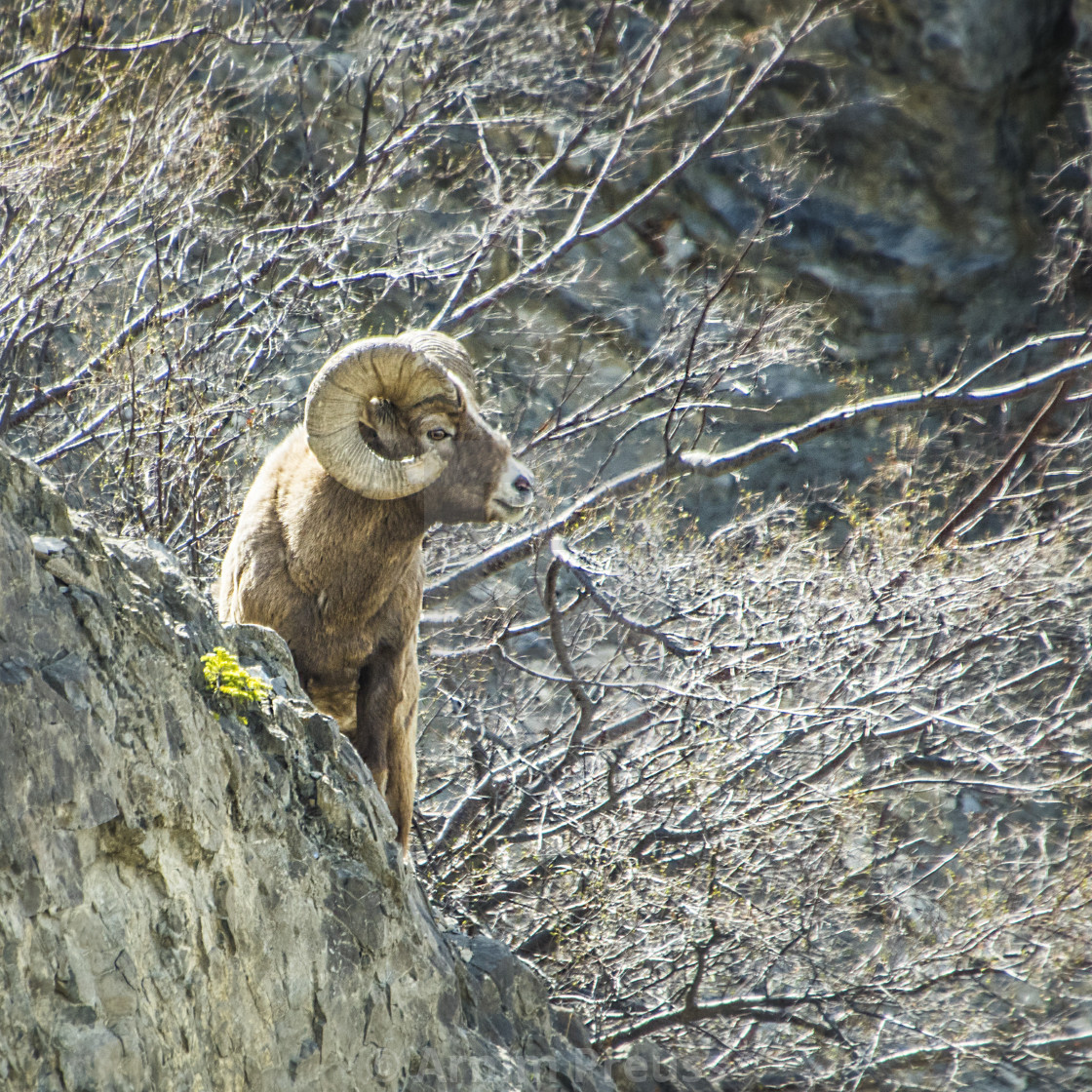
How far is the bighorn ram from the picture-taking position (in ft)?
14.2

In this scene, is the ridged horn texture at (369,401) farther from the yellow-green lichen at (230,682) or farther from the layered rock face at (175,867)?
the yellow-green lichen at (230,682)

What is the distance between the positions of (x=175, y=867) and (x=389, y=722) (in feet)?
5.74

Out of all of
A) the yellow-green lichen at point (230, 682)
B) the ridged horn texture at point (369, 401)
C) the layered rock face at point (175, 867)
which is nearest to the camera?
the layered rock face at point (175, 867)

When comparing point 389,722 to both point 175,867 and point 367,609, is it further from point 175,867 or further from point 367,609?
point 175,867

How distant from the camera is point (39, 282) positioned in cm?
758

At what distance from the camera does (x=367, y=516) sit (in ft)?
14.4

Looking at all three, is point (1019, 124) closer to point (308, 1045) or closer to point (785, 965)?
point (785, 965)

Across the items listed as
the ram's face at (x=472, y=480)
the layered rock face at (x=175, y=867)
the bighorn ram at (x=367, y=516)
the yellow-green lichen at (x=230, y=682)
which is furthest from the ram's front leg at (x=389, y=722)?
the yellow-green lichen at (x=230, y=682)

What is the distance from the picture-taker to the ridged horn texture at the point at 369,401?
428 cm

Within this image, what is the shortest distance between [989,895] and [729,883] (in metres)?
2.34

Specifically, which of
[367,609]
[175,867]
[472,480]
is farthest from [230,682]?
[472,480]

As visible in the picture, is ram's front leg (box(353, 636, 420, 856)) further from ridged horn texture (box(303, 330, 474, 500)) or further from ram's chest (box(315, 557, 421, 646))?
ridged horn texture (box(303, 330, 474, 500))

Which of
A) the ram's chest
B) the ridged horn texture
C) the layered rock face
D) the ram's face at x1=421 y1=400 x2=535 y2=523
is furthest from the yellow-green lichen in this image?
the ram's face at x1=421 y1=400 x2=535 y2=523

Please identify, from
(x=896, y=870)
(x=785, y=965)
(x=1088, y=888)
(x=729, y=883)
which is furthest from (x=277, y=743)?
(x=1088, y=888)
